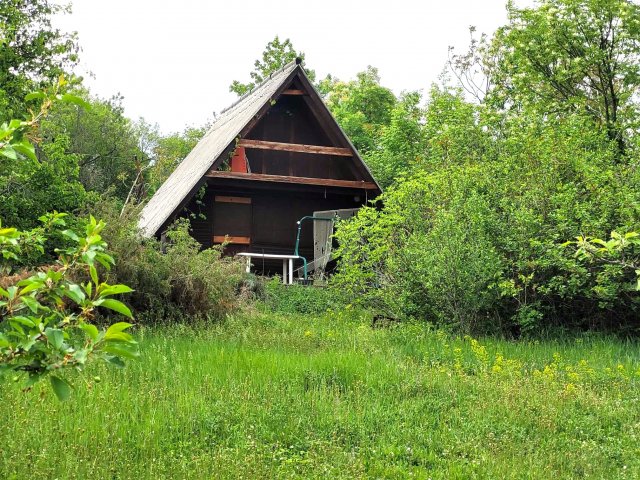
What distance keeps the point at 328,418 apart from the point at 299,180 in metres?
12.8

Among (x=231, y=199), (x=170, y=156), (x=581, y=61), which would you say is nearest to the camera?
(x=581, y=61)

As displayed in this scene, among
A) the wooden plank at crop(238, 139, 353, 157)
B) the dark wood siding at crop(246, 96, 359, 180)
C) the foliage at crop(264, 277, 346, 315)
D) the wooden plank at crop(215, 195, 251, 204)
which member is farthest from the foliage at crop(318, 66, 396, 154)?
the foliage at crop(264, 277, 346, 315)

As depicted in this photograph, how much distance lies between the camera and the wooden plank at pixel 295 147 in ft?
59.1

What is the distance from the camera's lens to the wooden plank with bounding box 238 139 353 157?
59.1 feet

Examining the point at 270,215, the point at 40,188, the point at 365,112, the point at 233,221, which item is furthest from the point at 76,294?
the point at 365,112

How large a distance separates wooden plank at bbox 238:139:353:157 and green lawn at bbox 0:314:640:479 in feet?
32.4

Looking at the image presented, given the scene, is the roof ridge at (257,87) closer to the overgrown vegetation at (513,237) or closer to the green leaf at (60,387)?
the overgrown vegetation at (513,237)

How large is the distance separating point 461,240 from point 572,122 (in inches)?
162

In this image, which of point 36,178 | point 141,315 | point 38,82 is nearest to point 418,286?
point 141,315

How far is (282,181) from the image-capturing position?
60.4 ft

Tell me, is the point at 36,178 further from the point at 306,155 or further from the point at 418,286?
the point at 306,155

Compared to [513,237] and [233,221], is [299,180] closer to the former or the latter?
[233,221]

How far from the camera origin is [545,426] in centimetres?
624

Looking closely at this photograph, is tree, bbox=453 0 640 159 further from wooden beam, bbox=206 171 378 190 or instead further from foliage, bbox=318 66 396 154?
foliage, bbox=318 66 396 154
